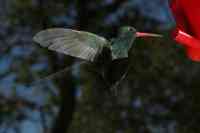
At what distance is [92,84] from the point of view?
6.39 m

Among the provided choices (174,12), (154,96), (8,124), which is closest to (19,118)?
(8,124)

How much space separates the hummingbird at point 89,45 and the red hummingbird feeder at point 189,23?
8 cm

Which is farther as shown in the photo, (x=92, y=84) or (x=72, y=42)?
(x=92, y=84)

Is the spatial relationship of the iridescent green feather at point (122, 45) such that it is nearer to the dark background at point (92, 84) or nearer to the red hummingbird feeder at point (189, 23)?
the red hummingbird feeder at point (189, 23)

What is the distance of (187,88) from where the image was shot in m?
8.70

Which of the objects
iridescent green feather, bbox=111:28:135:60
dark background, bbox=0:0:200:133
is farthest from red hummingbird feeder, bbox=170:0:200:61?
dark background, bbox=0:0:200:133

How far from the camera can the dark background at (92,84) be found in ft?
23.4

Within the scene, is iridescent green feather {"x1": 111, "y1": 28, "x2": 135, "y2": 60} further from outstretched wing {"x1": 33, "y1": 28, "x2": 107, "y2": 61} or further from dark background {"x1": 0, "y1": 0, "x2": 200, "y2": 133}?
dark background {"x1": 0, "y1": 0, "x2": 200, "y2": 133}

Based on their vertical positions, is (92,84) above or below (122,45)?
below

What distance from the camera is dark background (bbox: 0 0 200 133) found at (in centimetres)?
712

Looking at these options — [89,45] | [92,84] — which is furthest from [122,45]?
[92,84]

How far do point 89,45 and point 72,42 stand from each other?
0.03 metres

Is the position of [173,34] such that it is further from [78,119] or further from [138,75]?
[78,119]

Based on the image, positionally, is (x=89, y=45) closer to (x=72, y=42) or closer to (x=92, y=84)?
(x=72, y=42)
